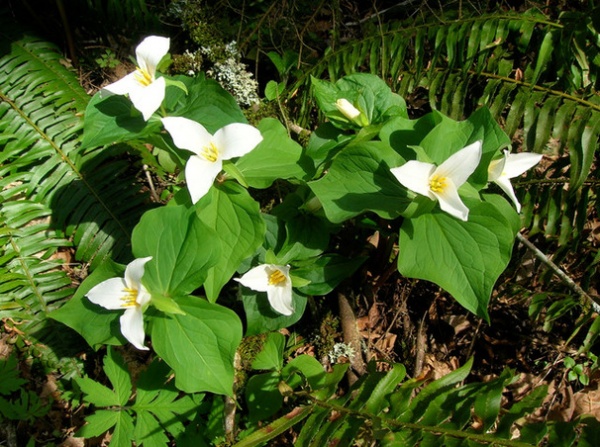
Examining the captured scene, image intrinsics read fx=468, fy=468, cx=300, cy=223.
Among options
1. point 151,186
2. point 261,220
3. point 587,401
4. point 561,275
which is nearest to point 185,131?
point 261,220

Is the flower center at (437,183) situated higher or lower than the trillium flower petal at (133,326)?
higher

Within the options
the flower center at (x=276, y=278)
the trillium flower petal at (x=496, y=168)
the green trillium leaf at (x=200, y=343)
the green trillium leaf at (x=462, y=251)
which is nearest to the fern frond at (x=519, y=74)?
the trillium flower petal at (x=496, y=168)

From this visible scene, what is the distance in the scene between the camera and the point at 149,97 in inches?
72.0

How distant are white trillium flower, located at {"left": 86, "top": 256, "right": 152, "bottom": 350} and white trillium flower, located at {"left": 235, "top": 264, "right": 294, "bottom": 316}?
16.7 inches

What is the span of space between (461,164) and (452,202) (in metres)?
0.14

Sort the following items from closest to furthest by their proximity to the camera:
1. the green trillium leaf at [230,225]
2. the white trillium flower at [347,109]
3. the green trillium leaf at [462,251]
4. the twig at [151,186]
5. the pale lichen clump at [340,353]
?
the green trillium leaf at [462,251] < the green trillium leaf at [230,225] < the white trillium flower at [347,109] < the pale lichen clump at [340,353] < the twig at [151,186]

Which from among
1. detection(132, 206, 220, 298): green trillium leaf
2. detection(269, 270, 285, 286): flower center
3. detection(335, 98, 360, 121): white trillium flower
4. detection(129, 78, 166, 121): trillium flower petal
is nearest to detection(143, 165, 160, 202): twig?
detection(132, 206, 220, 298): green trillium leaf

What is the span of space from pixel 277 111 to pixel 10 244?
1.69 m

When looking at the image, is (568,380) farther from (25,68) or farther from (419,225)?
(25,68)

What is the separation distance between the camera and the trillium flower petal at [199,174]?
1.78 meters

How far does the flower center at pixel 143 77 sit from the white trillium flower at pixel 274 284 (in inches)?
35.7

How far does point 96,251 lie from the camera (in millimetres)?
2582

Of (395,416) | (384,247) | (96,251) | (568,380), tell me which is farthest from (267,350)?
(568,380)

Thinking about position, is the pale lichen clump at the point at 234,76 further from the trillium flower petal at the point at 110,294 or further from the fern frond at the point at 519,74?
the trillium flower petal at the point at 110,294
